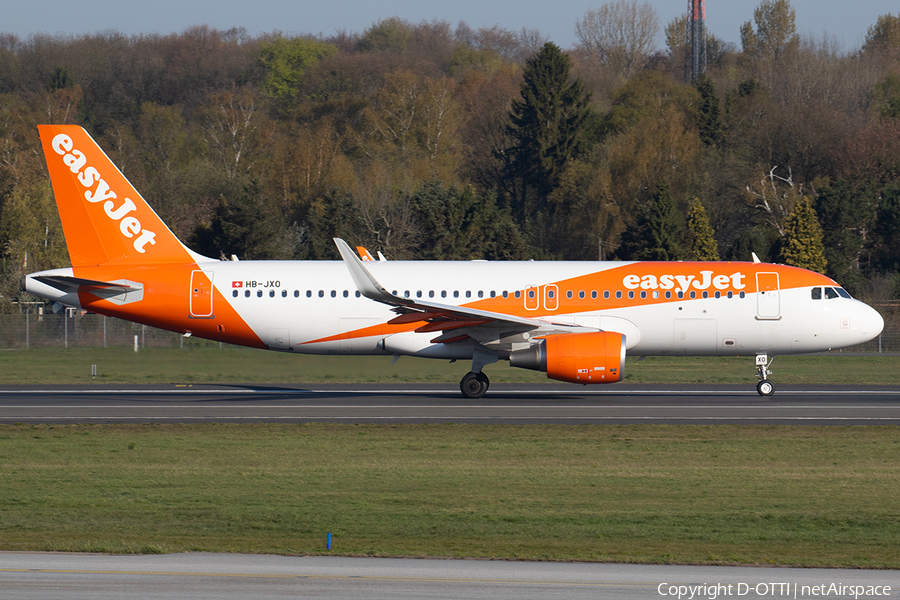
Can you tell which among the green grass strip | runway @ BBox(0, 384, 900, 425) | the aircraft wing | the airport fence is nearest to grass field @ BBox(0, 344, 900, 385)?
the green grass strip

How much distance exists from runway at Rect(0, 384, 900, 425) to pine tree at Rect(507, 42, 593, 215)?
5863 cm

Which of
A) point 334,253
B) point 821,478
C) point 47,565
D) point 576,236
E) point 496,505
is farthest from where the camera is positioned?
point 576,236

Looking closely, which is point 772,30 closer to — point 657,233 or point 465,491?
point 657,233

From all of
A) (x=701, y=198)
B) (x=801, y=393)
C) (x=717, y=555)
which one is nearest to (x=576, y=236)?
(x=701, y=198)

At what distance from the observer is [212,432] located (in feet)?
66.5

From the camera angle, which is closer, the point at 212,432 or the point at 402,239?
the point at 212,432

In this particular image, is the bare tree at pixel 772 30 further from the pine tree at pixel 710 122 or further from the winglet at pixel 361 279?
the winglet at pixel 361 279

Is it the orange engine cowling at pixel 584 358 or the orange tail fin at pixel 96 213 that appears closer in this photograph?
the orange engine cowling at pixel 584 358

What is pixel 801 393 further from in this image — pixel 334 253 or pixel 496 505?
pixel 334 253

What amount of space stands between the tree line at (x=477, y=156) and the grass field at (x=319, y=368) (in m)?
20.6

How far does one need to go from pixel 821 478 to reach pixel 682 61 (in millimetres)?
126033

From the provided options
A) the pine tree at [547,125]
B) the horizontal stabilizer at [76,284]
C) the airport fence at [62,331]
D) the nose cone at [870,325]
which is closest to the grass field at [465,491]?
the horizontal stabilizer at [76,284]

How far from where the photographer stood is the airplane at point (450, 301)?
2727cm

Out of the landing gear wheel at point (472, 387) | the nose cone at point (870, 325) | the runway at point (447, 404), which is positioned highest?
the nose cone at point (870, 325)
